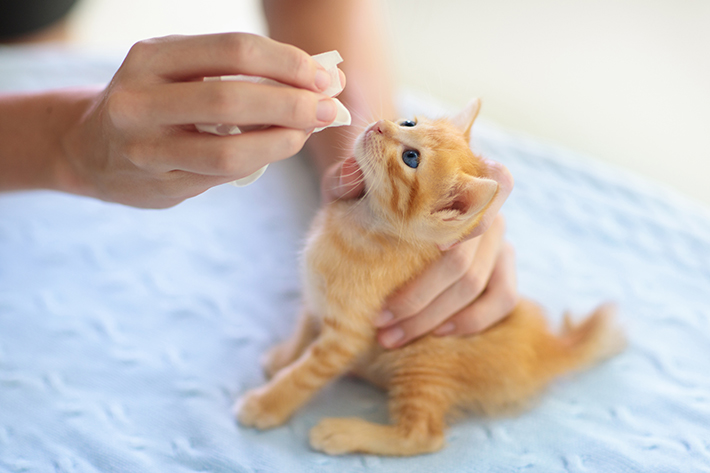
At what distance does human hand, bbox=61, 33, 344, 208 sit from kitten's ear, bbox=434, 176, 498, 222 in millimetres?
228

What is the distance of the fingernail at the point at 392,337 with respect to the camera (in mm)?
921

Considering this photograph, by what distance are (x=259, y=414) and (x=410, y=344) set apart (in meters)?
0.29

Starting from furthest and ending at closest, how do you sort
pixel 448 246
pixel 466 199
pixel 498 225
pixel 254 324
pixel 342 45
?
pixel 342 45, pixel 254 324, pixel 498 225, pixel 448 246, pixel 466 199

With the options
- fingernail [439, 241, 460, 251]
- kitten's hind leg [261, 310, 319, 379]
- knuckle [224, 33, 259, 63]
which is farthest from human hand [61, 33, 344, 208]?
kitten's hind leg [261, 310, 319, 379]

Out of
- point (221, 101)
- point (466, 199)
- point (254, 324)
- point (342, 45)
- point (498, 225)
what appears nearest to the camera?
point (221, 101)

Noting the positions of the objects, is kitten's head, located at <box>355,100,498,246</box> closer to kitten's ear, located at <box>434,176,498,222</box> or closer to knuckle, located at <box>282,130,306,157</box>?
kitten's ear, located at <box>434,176,498,222</box>

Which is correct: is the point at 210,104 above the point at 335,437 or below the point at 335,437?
above

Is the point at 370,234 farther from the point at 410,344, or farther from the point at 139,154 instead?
the point at 139,154

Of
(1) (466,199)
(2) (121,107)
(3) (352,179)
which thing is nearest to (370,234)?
(3) (352,179)

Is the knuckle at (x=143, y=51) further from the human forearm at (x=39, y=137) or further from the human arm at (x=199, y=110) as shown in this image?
the human forearm at (x=39, y=137)

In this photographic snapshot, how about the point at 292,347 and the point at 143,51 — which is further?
the point at 292,347

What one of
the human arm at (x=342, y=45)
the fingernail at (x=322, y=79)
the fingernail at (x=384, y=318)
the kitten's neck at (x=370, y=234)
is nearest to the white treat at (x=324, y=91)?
the fingernail at (x=322, y=79)

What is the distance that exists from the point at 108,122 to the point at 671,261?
1232 millimetres

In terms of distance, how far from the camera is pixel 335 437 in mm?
839
